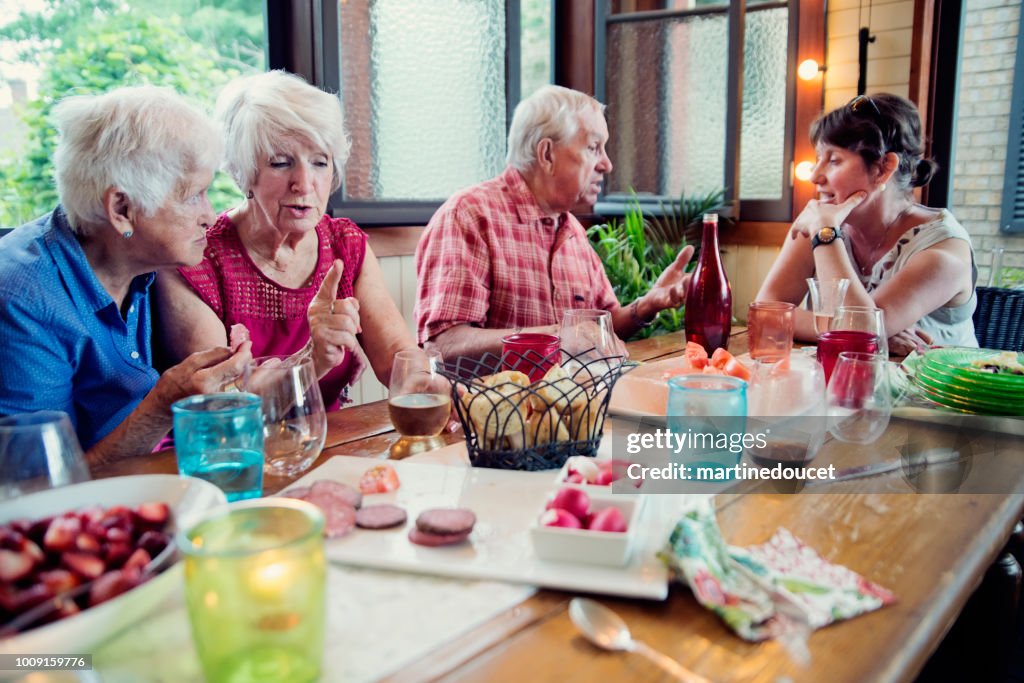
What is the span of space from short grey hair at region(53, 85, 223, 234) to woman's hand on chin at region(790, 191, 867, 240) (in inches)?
67.7

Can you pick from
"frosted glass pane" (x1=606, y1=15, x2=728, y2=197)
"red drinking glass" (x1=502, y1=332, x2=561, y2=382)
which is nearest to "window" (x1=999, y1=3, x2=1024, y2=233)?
"frosted glass pane" (x1=606, y1=15, x2=728, y2=197)

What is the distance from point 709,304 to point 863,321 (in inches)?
11.8

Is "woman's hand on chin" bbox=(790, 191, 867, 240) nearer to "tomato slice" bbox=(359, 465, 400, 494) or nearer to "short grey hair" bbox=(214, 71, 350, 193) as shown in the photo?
"short grey hair" bbox=(214, 71, 350, 193)

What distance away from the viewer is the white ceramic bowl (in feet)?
1.76

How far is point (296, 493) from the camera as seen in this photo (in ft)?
2.99

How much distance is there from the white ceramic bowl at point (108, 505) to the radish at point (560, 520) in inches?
12.3

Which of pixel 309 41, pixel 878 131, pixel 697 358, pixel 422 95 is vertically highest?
pixel 309 41

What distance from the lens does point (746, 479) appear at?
3.46 ft

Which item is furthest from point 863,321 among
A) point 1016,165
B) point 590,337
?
point 1016,165

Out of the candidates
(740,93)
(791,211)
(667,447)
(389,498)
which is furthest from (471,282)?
(791,211)

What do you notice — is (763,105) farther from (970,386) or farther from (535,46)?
(970,386)

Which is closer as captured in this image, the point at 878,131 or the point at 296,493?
the point at 296,493

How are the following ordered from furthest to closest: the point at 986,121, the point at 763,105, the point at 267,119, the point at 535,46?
the point at 986,121, the point at 535,46, the point at 763,105, the point at 267,119

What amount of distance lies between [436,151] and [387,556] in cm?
271
